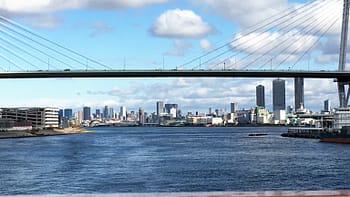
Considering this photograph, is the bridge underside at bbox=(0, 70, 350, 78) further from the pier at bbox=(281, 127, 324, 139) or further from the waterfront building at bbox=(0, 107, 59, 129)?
the waterfront building at bbox=(0, 107, 59, 129)

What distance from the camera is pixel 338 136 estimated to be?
73.8 m

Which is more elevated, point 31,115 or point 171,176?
point 31,115

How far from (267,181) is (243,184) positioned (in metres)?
1.61

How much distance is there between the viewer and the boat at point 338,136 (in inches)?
2784

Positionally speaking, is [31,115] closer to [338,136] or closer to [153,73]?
[338,136]

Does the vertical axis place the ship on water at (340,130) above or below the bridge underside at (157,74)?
below

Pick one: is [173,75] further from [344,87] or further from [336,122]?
[336,122]

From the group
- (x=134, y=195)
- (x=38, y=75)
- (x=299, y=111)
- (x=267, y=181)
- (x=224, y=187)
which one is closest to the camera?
(x=134, y=195)

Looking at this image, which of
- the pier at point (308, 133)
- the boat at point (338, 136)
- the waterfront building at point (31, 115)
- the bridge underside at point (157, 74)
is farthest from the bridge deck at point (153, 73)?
the waterfront building at point (31, 115)

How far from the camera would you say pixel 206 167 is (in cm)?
3466

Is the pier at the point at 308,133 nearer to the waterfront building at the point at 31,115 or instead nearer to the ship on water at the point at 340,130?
the ship on water at the point at 340,130

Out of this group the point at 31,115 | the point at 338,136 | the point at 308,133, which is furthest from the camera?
the point at 31,115

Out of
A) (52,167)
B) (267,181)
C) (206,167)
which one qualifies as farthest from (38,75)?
(267,181)

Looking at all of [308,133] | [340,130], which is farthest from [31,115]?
[340,130]
